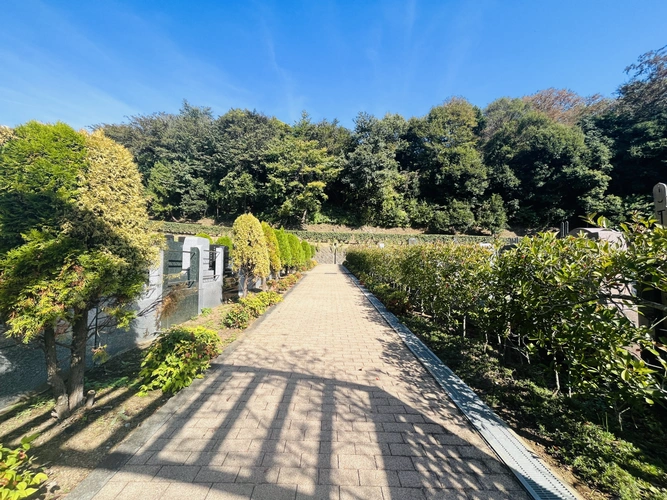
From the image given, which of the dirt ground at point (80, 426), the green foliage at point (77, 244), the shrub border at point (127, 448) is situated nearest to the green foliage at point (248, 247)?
the dirt ground at point (80, 426)

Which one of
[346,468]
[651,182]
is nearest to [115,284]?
[346,468]

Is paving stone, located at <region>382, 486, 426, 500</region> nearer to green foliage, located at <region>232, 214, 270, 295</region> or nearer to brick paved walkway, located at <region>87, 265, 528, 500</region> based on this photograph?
brick paved walkway, located at <region>87, 265, 528, 500</region>

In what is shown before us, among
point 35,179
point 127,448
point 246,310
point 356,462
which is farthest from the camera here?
point 246,310

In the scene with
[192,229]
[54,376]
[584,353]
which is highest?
[192,229]

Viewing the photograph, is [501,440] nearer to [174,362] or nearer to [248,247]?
[174,362]

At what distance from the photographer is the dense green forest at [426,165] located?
98.3 ft

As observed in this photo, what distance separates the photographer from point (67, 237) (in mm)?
2248

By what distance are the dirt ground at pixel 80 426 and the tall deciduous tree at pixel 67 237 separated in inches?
9.3

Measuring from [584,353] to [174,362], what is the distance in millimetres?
3896

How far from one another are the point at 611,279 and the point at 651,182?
4342 cm

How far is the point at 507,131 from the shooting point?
34031mm

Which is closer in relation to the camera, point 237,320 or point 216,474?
point 216,474

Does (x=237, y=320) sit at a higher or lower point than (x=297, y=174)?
lower

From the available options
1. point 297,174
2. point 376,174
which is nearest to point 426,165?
point 376,174
